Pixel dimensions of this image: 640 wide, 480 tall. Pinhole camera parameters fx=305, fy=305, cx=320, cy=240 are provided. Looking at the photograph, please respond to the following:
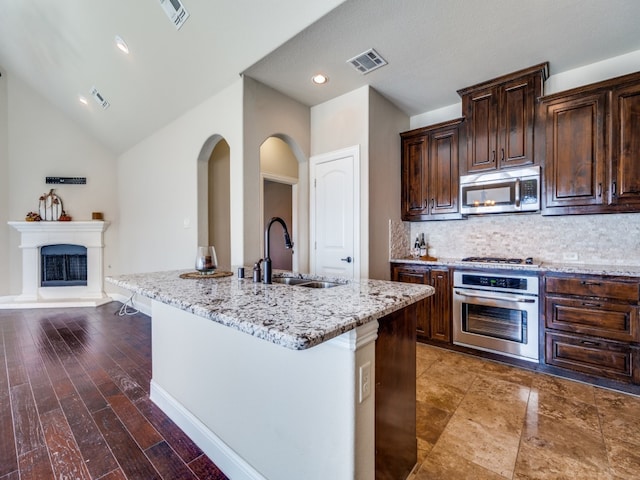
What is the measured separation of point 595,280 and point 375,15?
2668 millimetres

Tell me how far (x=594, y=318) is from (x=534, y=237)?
3.36 feet

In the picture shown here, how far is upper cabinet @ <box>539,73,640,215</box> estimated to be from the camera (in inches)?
98.7

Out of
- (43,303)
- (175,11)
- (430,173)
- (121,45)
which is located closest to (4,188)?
(43,303)

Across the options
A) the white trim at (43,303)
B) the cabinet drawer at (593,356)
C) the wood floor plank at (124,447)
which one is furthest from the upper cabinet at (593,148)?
the white trim at (43,303)

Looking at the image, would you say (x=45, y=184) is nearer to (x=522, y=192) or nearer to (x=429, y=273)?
(x=429, y=273)

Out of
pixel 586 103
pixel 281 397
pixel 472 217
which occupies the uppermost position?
pixel 586 103

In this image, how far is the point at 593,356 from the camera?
8.14 ft

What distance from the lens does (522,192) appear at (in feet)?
9.87

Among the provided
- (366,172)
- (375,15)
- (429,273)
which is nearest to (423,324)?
(429,273)

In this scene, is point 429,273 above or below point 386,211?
below

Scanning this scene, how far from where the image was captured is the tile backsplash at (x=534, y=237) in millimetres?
2812

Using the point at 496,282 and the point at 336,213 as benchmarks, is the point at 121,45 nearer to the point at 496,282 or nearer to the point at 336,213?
the point at 336,213

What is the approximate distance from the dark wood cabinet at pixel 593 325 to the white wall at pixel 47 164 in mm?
6945

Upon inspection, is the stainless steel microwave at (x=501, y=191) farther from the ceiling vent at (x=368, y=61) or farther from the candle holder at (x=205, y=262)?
the candle holder at (x=205, y=262)
